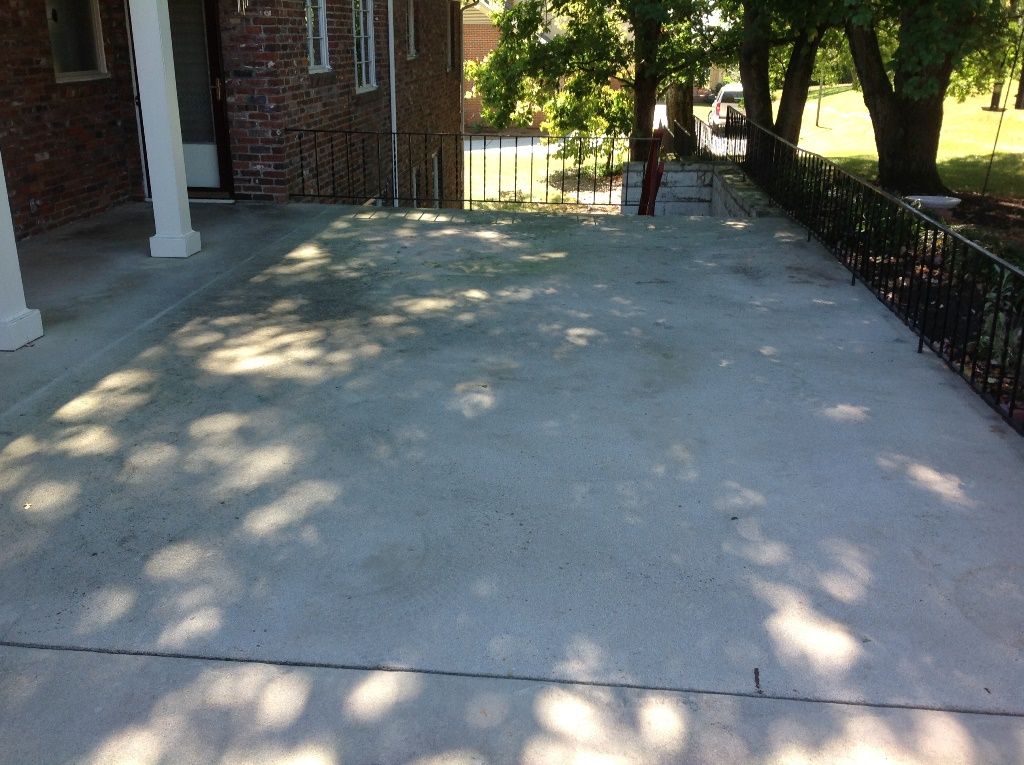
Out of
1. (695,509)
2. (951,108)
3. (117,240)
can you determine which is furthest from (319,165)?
(951,108)

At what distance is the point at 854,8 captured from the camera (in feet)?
35.0

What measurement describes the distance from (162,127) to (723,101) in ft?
103

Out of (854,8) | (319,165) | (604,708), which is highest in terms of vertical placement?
(854,8)

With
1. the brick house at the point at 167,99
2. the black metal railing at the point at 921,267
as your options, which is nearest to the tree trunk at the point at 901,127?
the black metal railing at the point at 921,267

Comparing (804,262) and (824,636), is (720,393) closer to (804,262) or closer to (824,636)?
(824,636)

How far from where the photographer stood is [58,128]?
884cm

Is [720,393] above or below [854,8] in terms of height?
below

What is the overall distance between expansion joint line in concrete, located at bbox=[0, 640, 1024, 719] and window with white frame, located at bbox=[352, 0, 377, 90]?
34.9 ft

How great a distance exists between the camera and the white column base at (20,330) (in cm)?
561

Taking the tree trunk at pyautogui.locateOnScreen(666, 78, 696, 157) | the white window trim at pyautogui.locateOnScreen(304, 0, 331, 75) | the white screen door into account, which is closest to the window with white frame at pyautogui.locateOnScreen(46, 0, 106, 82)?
the white screen door

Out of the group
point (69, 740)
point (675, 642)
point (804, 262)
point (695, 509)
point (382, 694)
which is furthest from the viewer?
point (804, 262)

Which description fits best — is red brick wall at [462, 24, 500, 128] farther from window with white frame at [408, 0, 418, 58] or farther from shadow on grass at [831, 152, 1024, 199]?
window with white frame at [408, 0, 418, 58]

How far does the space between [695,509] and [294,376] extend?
2.49 meters

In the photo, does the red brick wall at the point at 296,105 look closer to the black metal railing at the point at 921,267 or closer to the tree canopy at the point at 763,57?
the tree canopy at the point at 763,57
